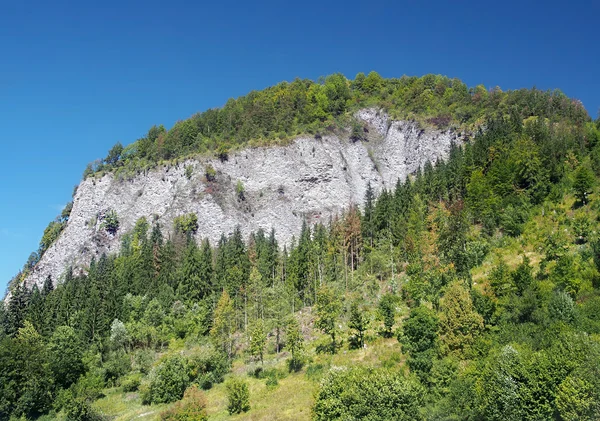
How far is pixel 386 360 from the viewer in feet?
165

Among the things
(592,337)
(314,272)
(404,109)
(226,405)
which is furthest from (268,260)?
(404,109)

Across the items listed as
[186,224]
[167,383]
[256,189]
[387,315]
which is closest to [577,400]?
[387,315]

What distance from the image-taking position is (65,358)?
227ft

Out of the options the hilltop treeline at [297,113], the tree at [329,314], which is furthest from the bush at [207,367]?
the hilltop treeline at [297,113]

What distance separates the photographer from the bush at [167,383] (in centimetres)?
5797

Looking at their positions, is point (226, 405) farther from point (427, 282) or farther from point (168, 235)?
point (168, 235)

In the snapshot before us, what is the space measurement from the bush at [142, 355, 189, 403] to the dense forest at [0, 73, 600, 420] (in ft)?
0.59

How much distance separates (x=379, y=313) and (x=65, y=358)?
47112mm

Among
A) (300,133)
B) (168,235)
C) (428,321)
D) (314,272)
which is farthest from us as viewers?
(300,133)

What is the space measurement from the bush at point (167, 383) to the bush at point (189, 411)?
10125mm

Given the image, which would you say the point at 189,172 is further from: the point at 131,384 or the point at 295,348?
the point at 295,348

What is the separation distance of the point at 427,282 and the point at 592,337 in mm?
28080

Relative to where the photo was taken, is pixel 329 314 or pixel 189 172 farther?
pixel 189 172

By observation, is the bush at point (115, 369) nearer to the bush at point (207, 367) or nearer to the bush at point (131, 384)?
the bush at point (131, 384)
